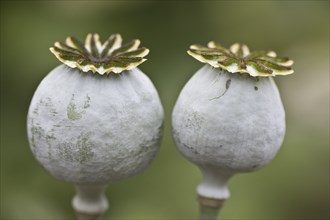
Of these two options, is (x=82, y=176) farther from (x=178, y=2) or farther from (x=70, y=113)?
(x=178, y=2)

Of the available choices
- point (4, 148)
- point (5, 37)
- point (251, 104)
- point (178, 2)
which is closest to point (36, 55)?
point (5, 37)

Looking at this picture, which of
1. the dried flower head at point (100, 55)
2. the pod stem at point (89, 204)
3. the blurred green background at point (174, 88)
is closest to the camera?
the dried flower head at point (100, 55)

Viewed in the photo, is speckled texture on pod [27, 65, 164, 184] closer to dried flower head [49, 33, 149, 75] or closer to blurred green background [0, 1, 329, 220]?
dried flower head [49, 33, 149, 75]

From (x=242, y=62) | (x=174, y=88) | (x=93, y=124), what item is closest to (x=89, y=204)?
(x=93, y=124)

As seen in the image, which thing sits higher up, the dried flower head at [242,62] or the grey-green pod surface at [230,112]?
the dried flower head at [242,62]

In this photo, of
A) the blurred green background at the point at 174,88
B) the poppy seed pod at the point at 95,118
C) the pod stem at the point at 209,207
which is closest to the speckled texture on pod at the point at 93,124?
the poppy seed pod at the point at 95,118

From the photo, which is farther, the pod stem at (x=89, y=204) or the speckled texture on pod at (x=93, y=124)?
the pod stem at (x=89, y=204)

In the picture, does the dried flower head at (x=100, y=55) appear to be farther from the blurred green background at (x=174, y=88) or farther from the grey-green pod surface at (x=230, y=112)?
the blurred green background at (x=174, y=88)
